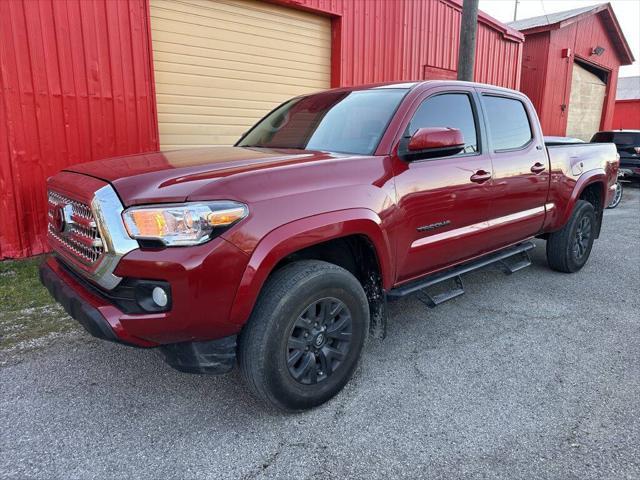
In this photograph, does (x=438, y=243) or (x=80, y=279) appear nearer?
(x=80, y=279)

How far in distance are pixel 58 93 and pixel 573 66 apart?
17753mm

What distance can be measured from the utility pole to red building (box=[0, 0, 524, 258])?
1691 mm

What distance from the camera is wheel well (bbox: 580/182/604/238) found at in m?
5.59

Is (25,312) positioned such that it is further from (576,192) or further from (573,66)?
(573,66)

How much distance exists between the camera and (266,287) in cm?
251

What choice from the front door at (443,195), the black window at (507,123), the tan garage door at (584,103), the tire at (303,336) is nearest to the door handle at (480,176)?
the front door at (443,195)

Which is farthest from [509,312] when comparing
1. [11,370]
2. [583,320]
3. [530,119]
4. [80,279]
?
[11,370]

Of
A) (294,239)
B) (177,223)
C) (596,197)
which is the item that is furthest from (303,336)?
(596,197)

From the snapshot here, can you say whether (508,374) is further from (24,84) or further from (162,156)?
(24,84)

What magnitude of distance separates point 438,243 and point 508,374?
979mm

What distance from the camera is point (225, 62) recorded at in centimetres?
711

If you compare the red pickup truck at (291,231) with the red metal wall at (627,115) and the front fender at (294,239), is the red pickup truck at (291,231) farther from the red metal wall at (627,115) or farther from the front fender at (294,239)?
the red metal wall at (627,115)

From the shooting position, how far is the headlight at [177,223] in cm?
222

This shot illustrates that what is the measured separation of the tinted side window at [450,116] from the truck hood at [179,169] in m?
0.79
